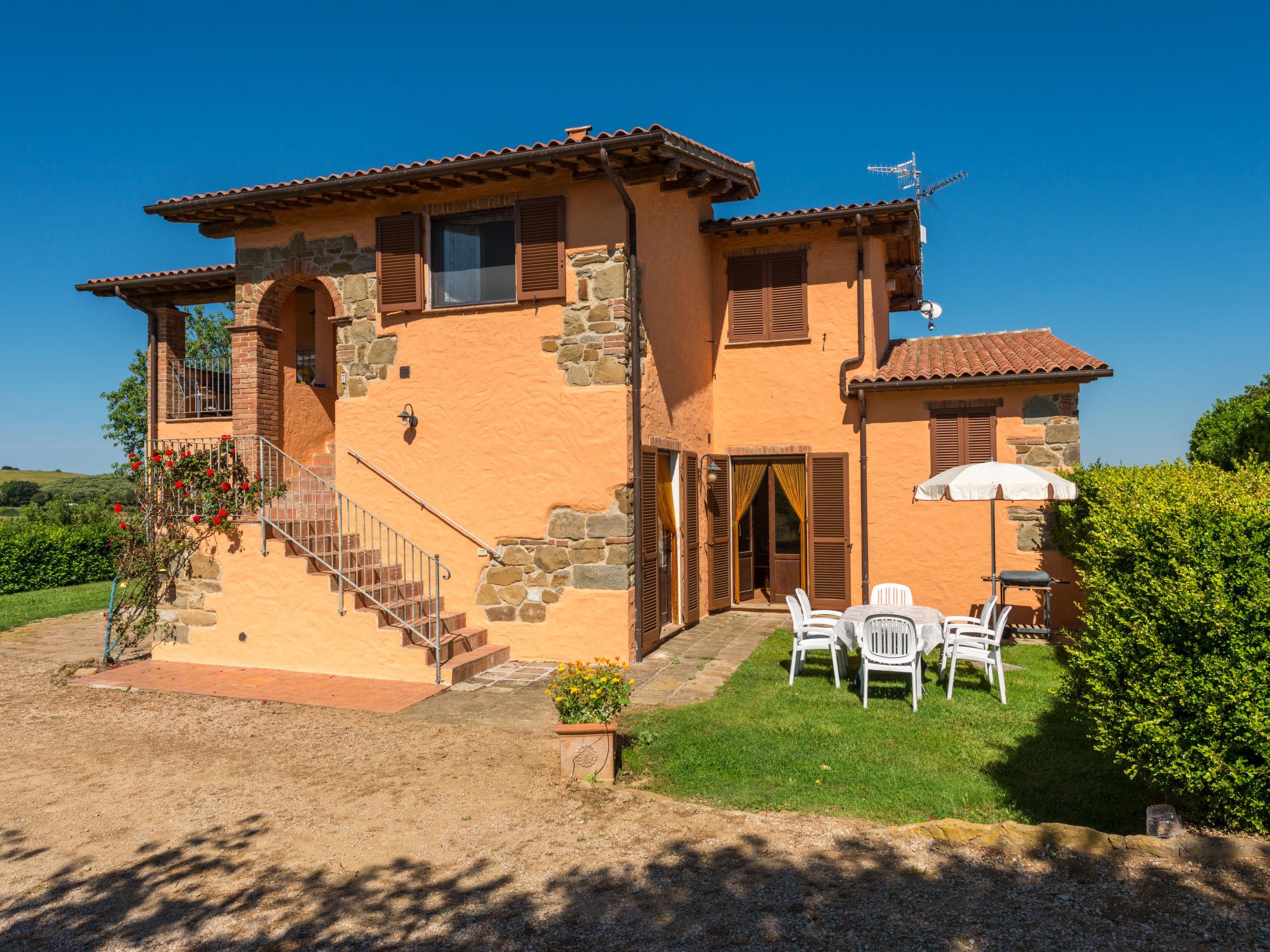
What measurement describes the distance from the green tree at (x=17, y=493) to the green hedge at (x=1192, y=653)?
5422 cm

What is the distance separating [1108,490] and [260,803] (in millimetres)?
7443

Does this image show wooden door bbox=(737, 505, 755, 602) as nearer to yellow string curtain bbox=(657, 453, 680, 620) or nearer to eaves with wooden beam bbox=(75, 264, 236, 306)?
yellow string curtain bbox=(657, 453, 680, 620)

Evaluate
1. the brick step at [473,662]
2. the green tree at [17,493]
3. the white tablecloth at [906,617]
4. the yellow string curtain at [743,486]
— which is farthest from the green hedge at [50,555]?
the green tree at [17,493]

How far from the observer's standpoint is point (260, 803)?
16.5 feet

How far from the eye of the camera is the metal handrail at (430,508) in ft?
29.5

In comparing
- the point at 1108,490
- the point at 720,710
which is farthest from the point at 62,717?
the point at 1108,490

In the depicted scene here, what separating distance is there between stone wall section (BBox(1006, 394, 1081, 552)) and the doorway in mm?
2857

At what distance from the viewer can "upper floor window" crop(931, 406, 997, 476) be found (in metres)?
10.9

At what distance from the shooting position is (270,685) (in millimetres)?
7875

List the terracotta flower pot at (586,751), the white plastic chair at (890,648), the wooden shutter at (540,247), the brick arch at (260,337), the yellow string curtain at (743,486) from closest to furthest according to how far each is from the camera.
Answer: the terracotta flower pot at (586,751), the white plastic chair at (890,648), the wooden shutter at (540,247), the brick arch at (260,337), the yellow string curtain at (743,486)

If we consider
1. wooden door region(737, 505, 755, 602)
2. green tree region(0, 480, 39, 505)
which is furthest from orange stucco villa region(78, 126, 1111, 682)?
green tree region(0, 480, 39, 505)

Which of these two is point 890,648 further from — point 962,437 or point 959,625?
point 962,437

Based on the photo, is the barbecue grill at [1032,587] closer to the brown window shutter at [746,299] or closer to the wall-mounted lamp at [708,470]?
the wall-mounted lamp at [708,470]

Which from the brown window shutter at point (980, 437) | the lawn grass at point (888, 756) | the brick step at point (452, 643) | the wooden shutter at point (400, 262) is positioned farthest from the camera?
the brown window shutter at point (980, 437)
